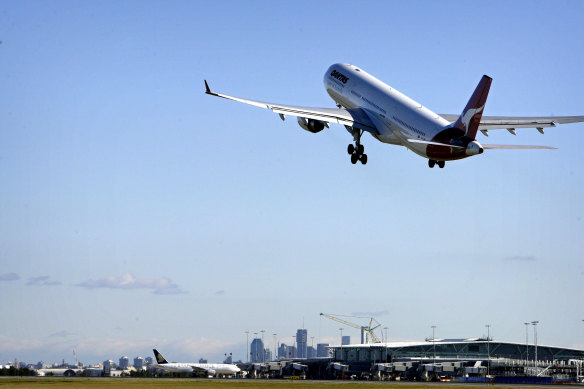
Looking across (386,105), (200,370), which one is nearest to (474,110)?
(386,105)

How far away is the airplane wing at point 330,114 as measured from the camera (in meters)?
79.2

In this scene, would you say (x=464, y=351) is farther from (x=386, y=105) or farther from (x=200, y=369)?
(x=386, y=105)

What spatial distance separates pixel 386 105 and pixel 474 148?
1434 centimetres

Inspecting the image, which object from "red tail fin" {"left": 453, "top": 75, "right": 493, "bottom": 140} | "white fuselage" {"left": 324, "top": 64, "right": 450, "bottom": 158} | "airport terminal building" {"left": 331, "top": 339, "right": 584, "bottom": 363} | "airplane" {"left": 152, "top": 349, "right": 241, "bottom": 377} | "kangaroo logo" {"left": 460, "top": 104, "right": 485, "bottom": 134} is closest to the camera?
"red tail fin" {"left": 453, "top": 75, "right": 493, "bottom": 140}

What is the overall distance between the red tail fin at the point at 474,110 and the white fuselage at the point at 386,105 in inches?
83.0

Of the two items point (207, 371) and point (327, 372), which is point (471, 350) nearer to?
point (327, 372)

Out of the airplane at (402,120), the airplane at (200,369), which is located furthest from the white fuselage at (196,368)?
the airplane at (402,120)

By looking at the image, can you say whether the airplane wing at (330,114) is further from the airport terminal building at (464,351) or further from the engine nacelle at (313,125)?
the airport terminal building at (464,351)

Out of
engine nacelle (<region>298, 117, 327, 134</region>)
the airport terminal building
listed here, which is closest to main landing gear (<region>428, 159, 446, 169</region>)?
engine nacelle (<region>298, 117, 327, 134</region>)

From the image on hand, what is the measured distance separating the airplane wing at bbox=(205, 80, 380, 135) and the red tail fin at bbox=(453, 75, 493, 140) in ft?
37.1

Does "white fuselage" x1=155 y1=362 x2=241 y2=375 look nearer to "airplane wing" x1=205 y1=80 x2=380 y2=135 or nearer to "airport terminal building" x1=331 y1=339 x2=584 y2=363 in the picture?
"airport terminal building" x1=331 y1=339 x2=584 y2=363

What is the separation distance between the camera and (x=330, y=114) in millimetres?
84000

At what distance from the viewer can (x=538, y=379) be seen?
123062 mm

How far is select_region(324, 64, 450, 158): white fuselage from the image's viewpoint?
76.8m
